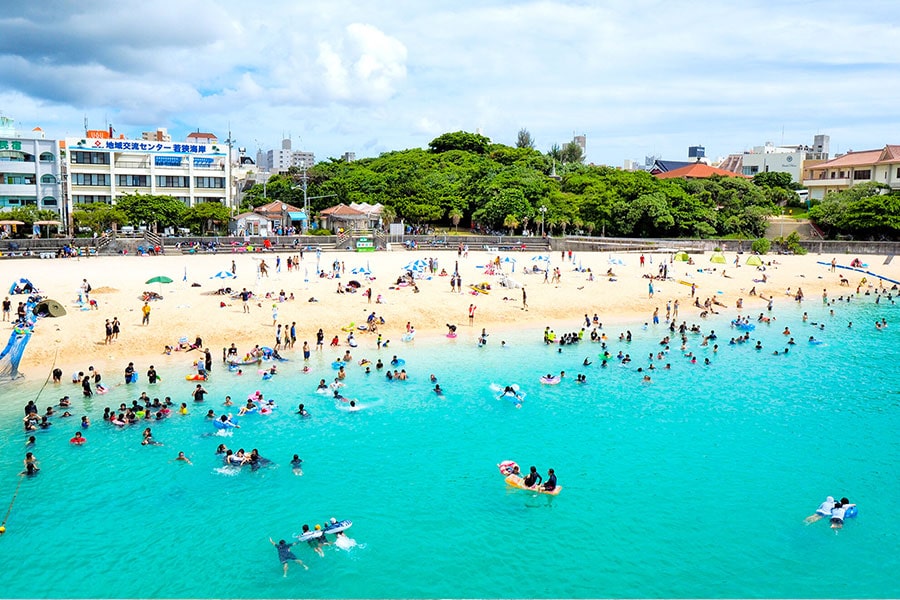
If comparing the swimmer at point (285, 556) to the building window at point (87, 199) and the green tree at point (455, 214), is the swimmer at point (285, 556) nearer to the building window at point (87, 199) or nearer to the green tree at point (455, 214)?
the green tree at point (455, 214)

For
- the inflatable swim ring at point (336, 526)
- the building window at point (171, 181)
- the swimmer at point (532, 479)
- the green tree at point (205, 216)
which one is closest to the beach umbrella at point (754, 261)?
the swimmer at point (532, 479)

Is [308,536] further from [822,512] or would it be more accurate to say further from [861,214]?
[861,214]

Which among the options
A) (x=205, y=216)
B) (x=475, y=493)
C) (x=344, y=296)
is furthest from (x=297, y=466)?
(x=205, y=216)

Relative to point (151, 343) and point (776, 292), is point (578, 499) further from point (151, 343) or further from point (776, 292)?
point (776, 292)

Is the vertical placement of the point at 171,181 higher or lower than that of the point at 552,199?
higher

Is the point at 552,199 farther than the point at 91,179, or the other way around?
the point at 91,179

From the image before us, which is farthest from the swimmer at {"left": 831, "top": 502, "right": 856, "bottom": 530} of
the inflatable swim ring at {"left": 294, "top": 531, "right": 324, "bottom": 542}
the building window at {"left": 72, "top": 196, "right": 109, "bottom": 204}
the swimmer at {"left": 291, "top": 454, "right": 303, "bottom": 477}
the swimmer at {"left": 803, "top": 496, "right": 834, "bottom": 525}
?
the building window at {"left": 72, "top": 196, "right": 109, "bottom": 204}

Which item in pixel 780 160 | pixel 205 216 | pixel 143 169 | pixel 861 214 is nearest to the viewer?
pixel 861 214
